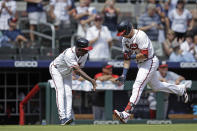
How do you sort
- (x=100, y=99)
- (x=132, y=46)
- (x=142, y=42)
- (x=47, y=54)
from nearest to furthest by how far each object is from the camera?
(x=142, y=42) → (x=132, y=46) → (x=100, y=99) → (x=47, y=54)

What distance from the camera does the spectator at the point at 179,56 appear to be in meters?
12.3

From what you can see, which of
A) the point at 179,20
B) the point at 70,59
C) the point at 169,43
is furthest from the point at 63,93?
the point at 179,20

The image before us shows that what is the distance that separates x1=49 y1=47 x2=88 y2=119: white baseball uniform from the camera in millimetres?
8984

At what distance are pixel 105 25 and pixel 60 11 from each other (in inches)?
47.0

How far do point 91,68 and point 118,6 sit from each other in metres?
3.38

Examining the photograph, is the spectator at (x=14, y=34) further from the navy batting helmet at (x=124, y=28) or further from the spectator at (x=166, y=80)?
the navy batting helmet at (x=124, y=28)

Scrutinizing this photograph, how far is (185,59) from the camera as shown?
12328mm

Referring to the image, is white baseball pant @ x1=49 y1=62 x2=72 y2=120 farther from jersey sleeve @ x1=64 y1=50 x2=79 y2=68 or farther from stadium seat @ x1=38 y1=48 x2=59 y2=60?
stadium seat @ x1=38 y1=48 x2=59 y2=60

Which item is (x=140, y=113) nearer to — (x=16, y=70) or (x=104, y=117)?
(x=104, y=117)

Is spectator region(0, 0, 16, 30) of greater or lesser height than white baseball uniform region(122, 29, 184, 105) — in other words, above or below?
above

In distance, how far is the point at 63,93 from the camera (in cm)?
923

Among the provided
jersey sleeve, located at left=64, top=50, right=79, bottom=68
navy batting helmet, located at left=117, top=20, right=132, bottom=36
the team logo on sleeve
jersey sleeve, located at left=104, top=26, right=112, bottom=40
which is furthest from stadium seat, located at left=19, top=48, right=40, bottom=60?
navy batting helmet, located at left=117, top=20, right=132, bottom=36

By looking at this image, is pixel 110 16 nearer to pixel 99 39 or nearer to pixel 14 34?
pixel 99 39

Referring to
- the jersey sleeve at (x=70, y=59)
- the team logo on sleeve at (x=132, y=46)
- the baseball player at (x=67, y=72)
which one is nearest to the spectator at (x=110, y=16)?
the baseball player at (x=67, y=72)
